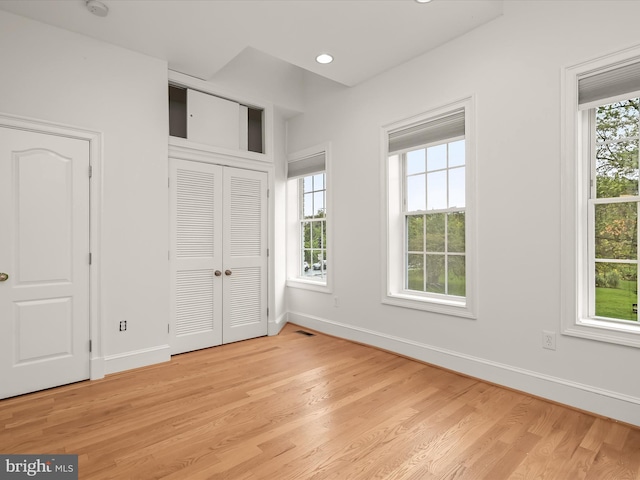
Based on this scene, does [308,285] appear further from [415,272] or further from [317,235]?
[415,272]

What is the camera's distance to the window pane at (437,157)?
3395mm

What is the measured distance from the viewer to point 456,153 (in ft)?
10.8

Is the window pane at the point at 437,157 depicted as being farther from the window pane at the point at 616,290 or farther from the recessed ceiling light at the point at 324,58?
the window pane at the point at 616,290

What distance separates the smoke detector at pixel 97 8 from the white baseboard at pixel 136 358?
2767 mm

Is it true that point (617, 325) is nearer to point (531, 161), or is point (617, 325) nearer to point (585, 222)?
point (585, 222)

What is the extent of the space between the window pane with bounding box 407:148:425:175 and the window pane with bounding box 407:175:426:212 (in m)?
0.07

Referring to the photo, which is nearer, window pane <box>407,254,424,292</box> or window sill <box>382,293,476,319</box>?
window sill <box>382,293,476,319</box>

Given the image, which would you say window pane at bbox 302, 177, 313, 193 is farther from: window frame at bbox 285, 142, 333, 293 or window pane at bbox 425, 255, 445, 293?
window pane at bbox 425, 255, 445, 293

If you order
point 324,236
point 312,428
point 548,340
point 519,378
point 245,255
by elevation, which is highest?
point 324,236

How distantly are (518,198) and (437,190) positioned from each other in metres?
0.82

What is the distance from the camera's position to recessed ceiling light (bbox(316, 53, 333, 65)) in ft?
11.1

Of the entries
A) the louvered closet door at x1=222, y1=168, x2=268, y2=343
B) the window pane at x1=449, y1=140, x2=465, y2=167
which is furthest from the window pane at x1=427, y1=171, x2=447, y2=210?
the louvered closet door at x1=222, y1=168, x2=268, y2=343

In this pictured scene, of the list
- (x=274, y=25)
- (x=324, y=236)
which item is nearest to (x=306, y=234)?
(x=324, y=236)

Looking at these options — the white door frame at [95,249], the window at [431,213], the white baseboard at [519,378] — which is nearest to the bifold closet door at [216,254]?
the white door frame at [95,249]
